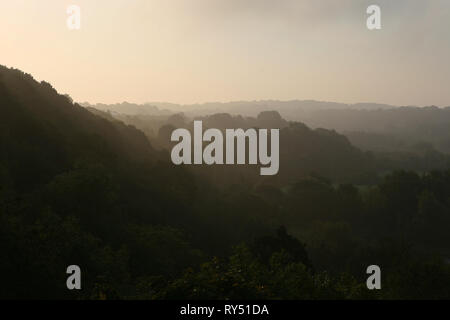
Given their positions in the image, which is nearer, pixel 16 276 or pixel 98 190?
pixel 16 276

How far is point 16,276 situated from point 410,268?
27575 mm

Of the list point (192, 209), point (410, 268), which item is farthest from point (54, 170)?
point (410, 268)

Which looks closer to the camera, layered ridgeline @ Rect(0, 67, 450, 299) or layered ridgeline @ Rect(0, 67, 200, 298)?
layered ridgeline @ Rect(0, 67, 450, 299)

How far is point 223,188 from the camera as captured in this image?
73.6 metres

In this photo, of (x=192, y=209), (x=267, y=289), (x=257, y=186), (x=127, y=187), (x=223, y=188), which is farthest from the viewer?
(x=257, y=186)

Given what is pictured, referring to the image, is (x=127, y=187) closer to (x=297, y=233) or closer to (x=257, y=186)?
(x=297, y=233)

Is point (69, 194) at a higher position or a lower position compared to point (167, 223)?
higher

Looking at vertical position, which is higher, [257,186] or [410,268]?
[257,186]

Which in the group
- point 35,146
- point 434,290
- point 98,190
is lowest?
point 434,290

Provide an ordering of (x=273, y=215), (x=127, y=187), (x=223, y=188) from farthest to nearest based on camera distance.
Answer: (x=223, y=188), (x=273, y=215), (x=127, y=187)

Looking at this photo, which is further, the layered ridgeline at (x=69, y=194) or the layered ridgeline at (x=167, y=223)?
the layered ridgeline at (x=69, y=194)

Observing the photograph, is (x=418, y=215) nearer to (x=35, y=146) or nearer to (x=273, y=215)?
(x=273, y=215)

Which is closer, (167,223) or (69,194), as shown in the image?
(69,194)

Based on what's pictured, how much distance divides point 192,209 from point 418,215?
49034 mm
